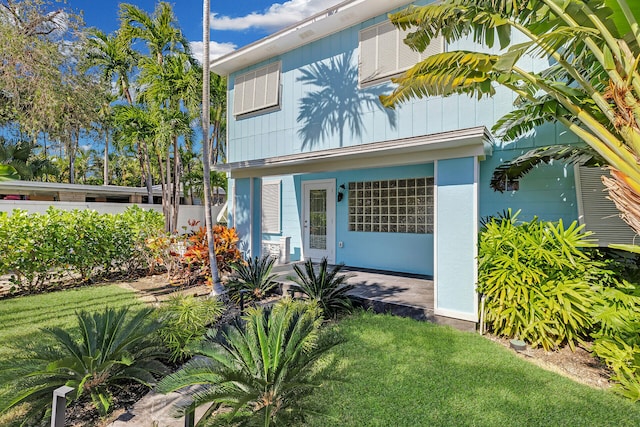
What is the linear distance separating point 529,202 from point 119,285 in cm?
1077

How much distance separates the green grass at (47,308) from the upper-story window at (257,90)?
6947 millimetres

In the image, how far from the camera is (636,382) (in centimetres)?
390

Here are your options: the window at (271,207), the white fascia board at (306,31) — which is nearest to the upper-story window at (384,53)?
the white fascia board at (306,31)

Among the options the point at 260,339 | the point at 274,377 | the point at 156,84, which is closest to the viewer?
the point at 274,377

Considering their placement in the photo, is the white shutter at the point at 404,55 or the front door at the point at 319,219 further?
the front door at the point at 319,219

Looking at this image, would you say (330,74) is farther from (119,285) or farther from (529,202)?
(119,285)

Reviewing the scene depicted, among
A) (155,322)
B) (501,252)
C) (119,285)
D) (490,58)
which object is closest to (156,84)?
(119,285)

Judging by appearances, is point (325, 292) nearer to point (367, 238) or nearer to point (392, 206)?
point (367, 238)

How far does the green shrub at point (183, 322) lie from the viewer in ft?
15.2

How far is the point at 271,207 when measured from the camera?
1205 cm

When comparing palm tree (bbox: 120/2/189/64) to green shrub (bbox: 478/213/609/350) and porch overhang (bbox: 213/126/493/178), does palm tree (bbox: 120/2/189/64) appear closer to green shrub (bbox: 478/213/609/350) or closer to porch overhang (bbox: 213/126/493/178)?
porch overhang (bbox: 213/126/493/178)

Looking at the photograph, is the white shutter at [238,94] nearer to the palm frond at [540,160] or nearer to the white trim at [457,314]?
the palm frond at [540,160]

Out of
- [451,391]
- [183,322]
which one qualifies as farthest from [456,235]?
[183,322]

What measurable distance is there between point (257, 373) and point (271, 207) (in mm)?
8864
